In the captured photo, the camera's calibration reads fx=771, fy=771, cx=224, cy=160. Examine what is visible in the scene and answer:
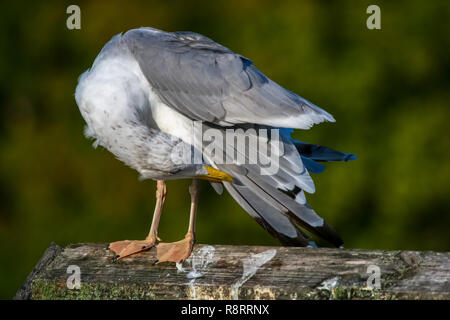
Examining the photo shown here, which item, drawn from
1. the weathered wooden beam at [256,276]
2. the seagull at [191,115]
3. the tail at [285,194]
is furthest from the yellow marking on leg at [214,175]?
the weathered wooden beam at [256,276]

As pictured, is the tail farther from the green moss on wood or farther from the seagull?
the green moss on wood

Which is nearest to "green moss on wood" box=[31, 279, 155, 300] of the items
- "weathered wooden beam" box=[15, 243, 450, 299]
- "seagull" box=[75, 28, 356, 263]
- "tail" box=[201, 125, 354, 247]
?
"weathered wooden beam" box=[15, 243, 450, 299]

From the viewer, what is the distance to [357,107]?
497cm

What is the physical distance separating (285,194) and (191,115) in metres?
0.52

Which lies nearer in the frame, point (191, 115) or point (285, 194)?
point (191, 115)

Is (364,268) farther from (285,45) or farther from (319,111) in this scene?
(285,45)

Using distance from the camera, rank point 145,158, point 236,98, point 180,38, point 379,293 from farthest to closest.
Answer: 1. point 180,38
2. point 236,98
3. point 145,158
4. point 379,293

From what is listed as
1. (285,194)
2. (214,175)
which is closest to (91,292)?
(214,175)

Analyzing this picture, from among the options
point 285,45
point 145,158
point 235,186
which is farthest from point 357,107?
point 145,158

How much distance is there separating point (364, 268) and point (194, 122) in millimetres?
979

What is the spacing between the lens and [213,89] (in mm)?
3133

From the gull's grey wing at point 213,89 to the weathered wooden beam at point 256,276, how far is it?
1.87 feet

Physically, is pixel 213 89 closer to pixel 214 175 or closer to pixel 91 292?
pixel 214 175

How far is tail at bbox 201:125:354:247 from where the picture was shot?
10.5 ft
